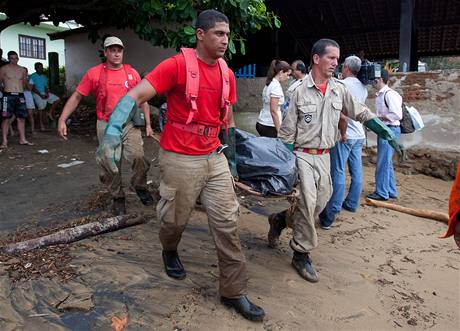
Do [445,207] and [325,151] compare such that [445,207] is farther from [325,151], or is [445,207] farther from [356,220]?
[325,151]

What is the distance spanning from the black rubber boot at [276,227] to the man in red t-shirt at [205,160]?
108cm

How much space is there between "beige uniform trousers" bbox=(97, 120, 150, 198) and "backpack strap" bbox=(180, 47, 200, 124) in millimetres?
2191

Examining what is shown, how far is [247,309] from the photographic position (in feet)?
9.95

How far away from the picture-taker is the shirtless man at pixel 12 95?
908 cm

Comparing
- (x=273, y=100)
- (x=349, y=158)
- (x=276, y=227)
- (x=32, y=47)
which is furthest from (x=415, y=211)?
(x=32, y=47)

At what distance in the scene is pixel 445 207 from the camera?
6.28m

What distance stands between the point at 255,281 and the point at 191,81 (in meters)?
1.72

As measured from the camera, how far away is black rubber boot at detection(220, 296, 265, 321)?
3019mm

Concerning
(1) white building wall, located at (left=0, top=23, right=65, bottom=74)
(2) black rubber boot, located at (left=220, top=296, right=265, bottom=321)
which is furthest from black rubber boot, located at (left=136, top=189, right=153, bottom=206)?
(1) white building wall, located at (left=0, top=23, right=65, bottom=74)

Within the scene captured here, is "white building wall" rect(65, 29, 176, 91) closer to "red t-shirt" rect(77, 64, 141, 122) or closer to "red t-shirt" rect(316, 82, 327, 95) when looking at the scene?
"red t-shirt" rect(77, 64, 141, 122)

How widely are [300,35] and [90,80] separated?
28.9 feet

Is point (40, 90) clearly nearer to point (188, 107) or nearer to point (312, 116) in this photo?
point (312, 116)

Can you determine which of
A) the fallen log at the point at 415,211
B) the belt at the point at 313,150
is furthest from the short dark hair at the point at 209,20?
the fallen log at the point at 415,211

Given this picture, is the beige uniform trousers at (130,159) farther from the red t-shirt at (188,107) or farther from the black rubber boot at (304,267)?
the black rubber boot at (304,267)
